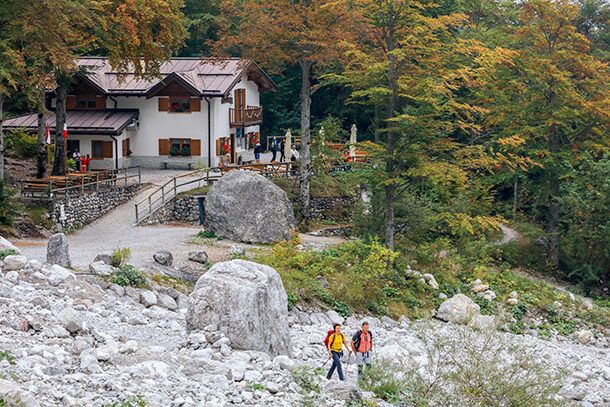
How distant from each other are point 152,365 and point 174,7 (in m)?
25.2

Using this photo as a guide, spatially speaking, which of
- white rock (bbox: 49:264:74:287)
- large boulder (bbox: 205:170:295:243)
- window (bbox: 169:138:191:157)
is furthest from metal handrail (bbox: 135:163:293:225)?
white rock (bbox: 49:264:74:287)

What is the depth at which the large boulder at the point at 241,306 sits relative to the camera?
1795cm

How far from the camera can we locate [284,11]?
3731 centimetres

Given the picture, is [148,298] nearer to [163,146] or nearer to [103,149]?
[103,149]

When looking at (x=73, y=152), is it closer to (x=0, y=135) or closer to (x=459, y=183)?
(x=0, y=135)

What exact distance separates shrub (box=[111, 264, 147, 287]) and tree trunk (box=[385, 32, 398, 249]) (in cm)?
1151

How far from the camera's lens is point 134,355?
16.3 metres

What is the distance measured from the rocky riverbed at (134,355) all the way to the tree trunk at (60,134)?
728 inches

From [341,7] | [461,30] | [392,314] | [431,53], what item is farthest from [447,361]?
[461,30]

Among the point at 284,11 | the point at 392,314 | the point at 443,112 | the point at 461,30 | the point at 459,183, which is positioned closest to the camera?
the point at 392,314

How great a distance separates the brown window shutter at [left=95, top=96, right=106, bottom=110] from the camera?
50.0 m

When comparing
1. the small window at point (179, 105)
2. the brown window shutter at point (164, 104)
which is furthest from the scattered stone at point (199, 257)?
the brown window shutter at point (164, 104)

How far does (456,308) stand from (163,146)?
26055mm

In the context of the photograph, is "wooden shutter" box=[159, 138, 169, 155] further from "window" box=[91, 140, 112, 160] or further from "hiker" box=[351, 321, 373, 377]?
"hiker" box=[351, 321, 373, 377]
